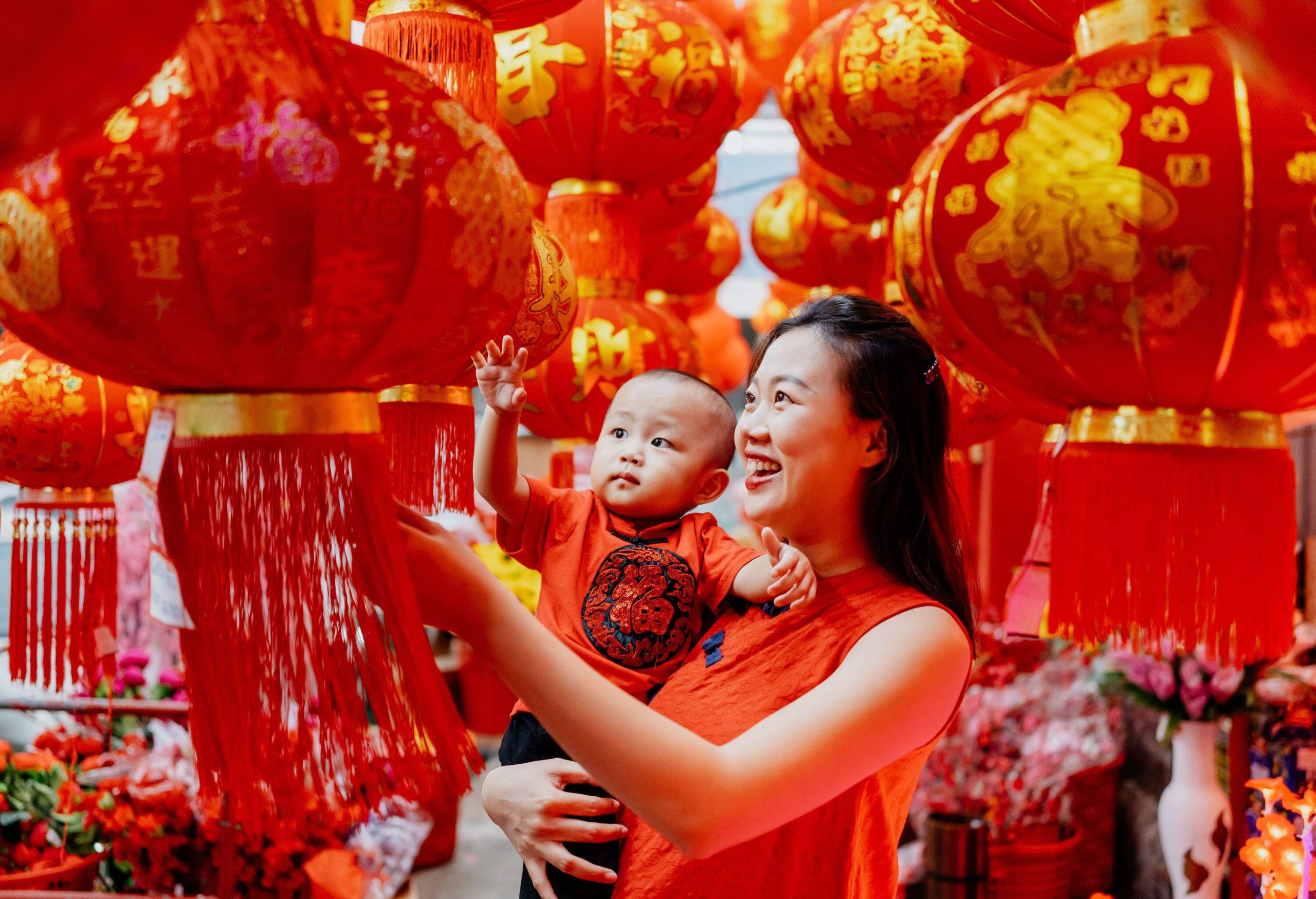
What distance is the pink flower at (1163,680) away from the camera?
220 cm

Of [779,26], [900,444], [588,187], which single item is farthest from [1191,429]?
[779,26]

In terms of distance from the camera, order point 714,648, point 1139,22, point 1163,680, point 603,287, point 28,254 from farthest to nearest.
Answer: point 1163,680, point 603,287, point 714,648, point 1139,22, point 28,254

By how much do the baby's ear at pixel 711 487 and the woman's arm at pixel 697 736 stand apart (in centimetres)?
51

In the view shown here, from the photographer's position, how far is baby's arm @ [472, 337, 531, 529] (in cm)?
93

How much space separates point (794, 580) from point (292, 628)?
1.49 ft

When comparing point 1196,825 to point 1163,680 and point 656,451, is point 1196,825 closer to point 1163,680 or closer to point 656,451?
point 1163,680

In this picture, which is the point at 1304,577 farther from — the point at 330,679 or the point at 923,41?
the point at 330,679

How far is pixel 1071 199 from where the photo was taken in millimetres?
629

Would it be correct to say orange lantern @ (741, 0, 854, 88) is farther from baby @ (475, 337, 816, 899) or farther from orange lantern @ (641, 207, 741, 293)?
baby @ (475, 337, 816, 899)

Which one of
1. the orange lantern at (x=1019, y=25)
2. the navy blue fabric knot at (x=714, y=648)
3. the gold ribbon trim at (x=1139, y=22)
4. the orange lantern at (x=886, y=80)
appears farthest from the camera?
the orange lantern at (x=886, y=80)

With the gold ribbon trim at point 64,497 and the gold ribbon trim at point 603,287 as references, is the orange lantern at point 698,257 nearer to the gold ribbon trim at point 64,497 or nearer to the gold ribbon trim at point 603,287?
the gold ribbon trim at point 603,287

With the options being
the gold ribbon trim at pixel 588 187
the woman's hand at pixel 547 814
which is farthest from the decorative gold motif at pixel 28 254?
the gold ribbon trim at pixel 588 187

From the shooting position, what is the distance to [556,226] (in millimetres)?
1527

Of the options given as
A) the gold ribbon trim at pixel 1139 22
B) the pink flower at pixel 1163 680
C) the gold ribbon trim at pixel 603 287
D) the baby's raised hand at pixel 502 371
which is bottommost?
the pink flower at pixel 1163 680
